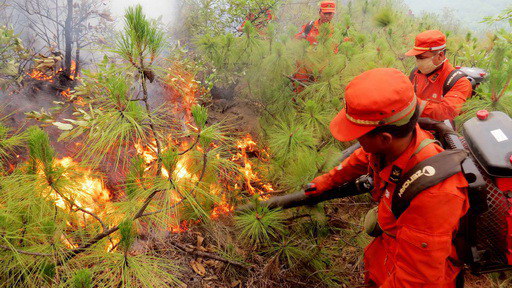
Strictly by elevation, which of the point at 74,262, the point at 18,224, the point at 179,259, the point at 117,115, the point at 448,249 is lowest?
the point at 179,259

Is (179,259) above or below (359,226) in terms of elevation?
below

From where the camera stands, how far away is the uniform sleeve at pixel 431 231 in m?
1.29

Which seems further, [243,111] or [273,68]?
[243,111]

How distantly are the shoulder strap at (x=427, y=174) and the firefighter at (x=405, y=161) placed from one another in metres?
0.03

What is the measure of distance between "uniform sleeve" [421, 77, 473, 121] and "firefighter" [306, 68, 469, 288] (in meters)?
1.50

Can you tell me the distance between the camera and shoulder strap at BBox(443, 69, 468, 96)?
2.98 meters

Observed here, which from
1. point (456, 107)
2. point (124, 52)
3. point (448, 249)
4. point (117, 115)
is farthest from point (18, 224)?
point (456, 107)

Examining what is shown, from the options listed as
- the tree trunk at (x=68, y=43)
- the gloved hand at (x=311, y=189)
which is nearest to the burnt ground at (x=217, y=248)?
the tree trunk at (x=68, y=43)

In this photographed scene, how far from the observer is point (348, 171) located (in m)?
2.07

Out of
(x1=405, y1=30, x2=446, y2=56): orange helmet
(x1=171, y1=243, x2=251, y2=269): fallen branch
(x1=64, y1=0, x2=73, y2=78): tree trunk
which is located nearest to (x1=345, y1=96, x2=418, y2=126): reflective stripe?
(x1=171, y1=243, x2=251, y2=269): fallen branch

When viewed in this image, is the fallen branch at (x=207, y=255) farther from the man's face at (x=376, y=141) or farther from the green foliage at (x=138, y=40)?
the green foliage at (x=138, y=40)

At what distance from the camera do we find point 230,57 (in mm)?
3836

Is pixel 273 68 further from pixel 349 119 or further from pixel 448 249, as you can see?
pixel 448 249

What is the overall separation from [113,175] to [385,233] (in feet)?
8.32
